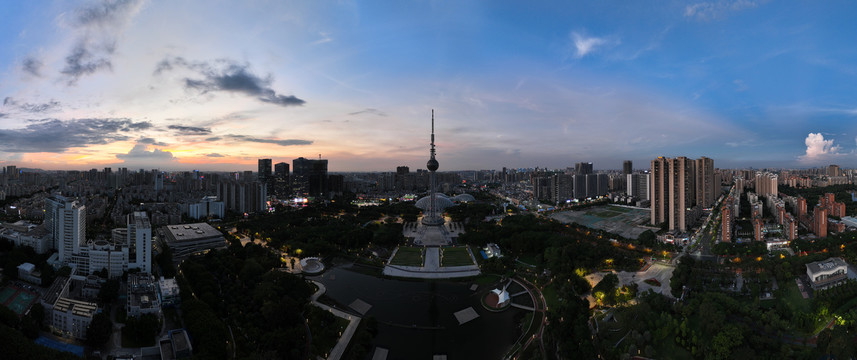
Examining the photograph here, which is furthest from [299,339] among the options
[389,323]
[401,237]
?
[401,237]

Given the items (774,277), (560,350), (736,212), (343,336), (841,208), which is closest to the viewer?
(560,350)

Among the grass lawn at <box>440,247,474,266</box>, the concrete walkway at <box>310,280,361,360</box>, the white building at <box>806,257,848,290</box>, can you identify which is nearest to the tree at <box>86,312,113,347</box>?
the concrete walkway at <box>310,280,361,360</box>

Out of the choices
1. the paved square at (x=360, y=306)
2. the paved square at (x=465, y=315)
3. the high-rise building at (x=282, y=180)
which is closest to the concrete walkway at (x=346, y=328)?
the paved square at (x=360, y=306)

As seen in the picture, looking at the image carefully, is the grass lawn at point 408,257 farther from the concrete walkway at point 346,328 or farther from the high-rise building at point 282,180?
the high-rise building at point 282,180

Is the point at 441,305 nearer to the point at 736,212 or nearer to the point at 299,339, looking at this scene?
the point at 299,339

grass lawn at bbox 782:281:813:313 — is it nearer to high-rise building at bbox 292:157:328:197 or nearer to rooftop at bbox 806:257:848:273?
rooftop at bbox 806:257:848:273

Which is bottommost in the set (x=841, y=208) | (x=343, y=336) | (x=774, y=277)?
(x=343, y=336)
